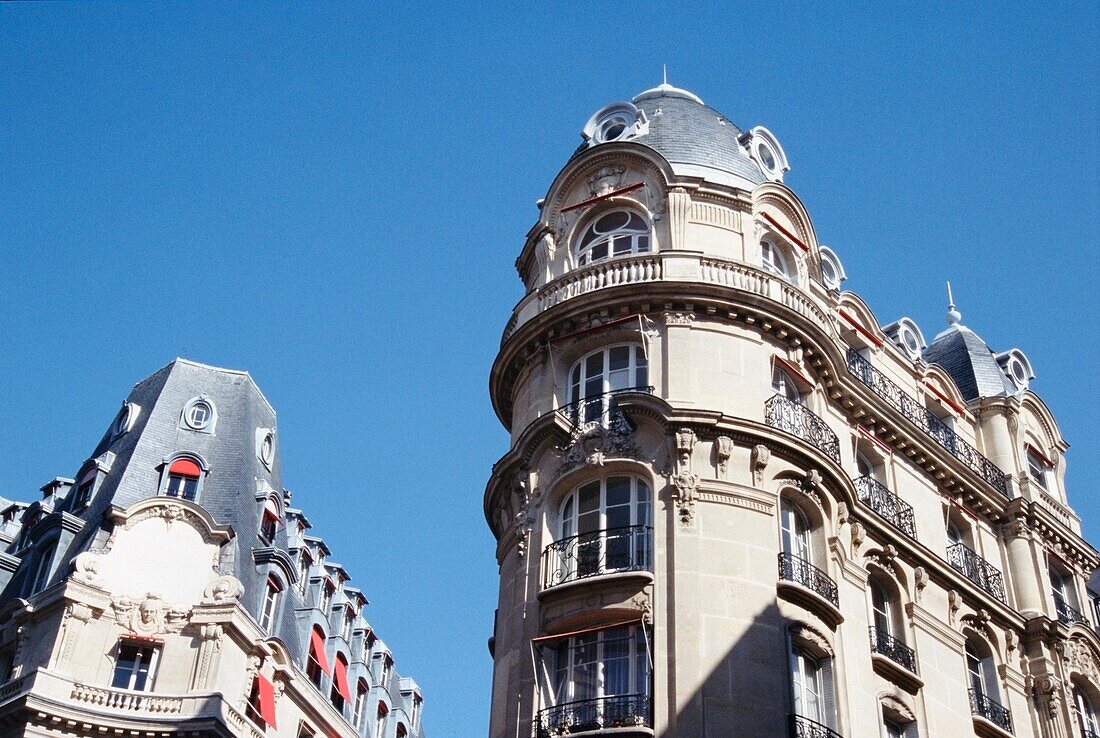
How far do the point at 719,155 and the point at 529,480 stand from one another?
1115 centimetres

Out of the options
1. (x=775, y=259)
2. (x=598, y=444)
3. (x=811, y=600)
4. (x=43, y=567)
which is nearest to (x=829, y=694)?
(x=811, y=600)

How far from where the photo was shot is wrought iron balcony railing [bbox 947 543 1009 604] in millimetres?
34594

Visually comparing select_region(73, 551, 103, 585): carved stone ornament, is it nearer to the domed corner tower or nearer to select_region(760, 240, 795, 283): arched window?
the domed corner tower

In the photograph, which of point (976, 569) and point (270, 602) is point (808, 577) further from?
point (270, 602)

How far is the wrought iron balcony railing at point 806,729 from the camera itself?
974 inches

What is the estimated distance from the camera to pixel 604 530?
2764cm

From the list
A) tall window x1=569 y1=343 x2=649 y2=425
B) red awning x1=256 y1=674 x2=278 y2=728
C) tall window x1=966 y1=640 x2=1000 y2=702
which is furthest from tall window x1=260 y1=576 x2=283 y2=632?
tall window x1=966 y1=640 x2=1000 y2=702

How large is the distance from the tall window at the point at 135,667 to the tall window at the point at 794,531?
20.4m

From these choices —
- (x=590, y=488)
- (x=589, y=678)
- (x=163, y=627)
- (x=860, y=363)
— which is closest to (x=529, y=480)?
(x=590, y=488)

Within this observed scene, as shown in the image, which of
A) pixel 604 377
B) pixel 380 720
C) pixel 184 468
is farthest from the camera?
pixel 380 720

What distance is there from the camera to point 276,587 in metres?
43.9

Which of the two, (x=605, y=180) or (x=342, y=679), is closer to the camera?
(x=605, y=180)

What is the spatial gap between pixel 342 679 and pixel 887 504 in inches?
967

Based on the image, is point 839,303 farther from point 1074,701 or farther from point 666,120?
point 1074,701
